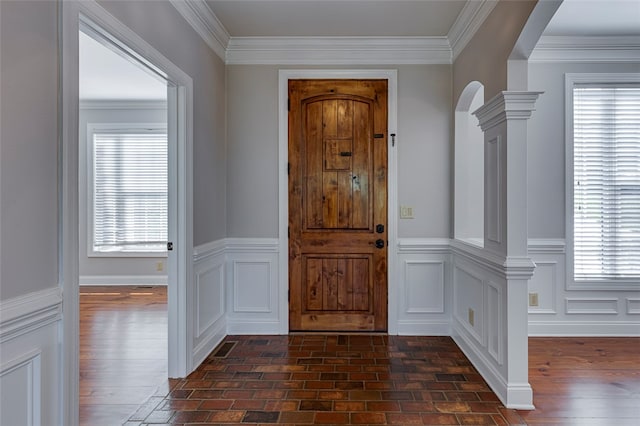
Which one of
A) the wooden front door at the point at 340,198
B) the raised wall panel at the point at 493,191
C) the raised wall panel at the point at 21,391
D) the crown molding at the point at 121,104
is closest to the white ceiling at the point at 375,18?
the wooden front door at the point at 340,198

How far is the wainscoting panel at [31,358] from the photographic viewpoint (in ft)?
4.86

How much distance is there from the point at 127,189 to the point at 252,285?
3.37 metres

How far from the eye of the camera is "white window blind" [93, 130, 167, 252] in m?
6.36

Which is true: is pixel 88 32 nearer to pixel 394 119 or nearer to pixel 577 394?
pixel 394 119

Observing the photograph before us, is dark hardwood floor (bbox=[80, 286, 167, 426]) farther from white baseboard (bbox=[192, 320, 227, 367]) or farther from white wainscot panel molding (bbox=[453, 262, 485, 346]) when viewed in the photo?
white wainscot panel molding (bbox=[453, 262, 485, 346])

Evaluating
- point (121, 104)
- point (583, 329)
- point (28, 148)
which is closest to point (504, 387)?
point (583, 329)

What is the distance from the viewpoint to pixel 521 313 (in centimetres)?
262

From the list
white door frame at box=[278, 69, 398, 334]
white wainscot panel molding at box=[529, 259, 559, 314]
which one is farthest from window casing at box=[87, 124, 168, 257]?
white wainscot panel molding at box=[529, 259, 559, 314]

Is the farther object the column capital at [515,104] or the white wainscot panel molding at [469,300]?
the white wainscot panel molding at [469,300]

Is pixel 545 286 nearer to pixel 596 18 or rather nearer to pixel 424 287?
pixel 424 287

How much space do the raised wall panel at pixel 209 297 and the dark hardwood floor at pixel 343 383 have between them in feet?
0.91

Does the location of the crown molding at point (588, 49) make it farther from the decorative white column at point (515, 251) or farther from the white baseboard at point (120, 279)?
the white baseboard at point (120, 279)

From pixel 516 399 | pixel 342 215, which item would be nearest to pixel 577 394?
pixel 516 399

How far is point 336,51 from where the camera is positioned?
13.0 ft
